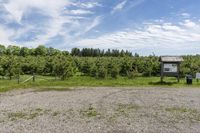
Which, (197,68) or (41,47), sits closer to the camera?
(197,68)

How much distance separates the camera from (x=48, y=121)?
9.87 metres

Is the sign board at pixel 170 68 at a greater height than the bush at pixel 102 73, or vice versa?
the sign board at pixel 170 68

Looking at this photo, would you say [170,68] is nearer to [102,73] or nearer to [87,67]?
[102,73]

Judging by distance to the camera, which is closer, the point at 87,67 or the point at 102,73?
the point at 102,73

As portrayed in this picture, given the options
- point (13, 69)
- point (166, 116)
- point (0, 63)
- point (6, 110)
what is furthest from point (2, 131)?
point (0, 63)

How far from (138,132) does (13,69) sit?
29.0m

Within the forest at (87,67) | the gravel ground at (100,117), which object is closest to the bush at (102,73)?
the forest at (87,67)

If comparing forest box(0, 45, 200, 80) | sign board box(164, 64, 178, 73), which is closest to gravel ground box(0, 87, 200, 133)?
sign board box(164, 64, 178, 73)

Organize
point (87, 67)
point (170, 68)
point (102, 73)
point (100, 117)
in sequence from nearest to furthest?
point (100, 117), point (170, 68), point (102, 73), point (87, 67)

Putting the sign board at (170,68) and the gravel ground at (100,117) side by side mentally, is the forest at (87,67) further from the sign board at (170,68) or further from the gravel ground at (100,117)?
the gravel ground at (100,117)

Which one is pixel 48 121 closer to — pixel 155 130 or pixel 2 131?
pixel 2 131

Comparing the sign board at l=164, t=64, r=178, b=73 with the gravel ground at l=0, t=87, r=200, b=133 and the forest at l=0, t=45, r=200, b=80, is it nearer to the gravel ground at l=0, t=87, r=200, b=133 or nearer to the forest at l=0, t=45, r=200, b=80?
the forest at l=0, t=45, r=200, b=80

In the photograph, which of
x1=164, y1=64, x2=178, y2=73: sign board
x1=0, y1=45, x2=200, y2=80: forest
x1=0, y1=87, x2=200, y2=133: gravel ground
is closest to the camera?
x1=0, y1=87, x2=200, y2=133: gravel ground

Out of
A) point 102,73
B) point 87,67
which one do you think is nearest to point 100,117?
point 102,73
